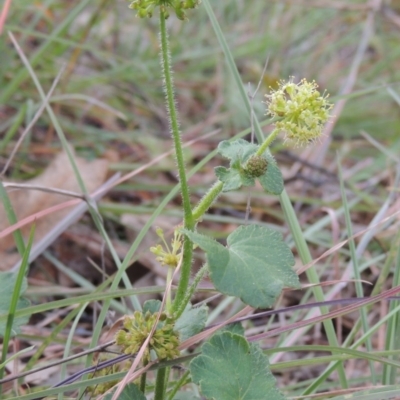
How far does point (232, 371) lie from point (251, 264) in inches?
6.0

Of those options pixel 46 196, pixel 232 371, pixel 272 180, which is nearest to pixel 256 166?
pixel 272 180

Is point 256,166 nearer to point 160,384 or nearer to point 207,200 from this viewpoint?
point 207,200

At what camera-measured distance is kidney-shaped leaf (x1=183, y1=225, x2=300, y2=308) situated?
0.67 metres

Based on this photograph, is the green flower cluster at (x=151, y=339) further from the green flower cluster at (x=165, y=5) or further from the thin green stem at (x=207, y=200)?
the green flower cluster at (x=165, y=5)

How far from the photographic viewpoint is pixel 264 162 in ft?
2.42

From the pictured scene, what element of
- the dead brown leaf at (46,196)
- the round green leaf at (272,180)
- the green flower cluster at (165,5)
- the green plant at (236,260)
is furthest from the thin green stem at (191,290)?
the dead brown leaf at (46,196)

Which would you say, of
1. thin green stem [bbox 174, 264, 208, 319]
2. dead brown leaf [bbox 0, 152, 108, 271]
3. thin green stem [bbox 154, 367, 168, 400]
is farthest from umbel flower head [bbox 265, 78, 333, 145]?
dead brown leaf [bbox 0, 152, 108, 271]

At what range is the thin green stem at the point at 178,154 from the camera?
0.72 metres

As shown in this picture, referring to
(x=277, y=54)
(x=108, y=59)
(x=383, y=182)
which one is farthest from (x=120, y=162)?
(x=277, y=54)

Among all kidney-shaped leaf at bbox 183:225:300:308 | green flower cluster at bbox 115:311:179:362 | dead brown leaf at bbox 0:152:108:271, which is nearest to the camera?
kidney-shaped leaf at bbox 183:225:300:308

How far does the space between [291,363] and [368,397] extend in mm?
120

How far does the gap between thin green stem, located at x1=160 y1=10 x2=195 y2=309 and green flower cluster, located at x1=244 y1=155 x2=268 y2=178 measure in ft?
0.28

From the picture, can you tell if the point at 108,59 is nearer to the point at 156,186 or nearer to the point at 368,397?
the point at 156,186

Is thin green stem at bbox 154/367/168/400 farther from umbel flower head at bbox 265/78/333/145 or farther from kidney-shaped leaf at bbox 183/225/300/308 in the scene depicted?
umbel flower head at bbox 265/78/333/145
